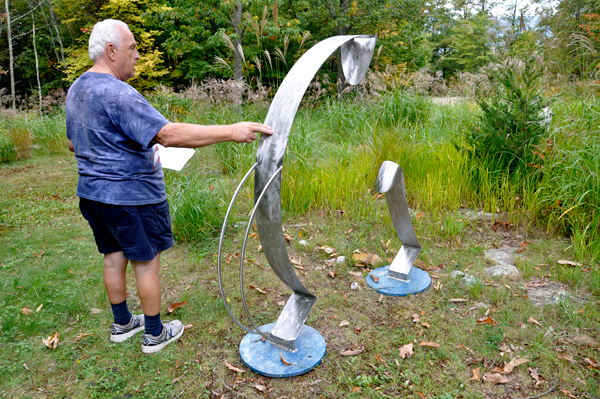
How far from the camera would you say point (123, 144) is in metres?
2.00

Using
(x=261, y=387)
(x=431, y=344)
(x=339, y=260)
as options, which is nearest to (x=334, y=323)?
(x=431, y=344)

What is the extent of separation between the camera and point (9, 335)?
251cm

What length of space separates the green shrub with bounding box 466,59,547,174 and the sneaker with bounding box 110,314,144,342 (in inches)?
150

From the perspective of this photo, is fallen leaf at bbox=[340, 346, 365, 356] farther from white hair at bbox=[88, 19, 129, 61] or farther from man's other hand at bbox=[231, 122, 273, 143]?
white hair at bbox=[88, 19, 129, 61]

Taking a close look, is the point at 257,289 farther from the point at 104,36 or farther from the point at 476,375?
the point at 104,36

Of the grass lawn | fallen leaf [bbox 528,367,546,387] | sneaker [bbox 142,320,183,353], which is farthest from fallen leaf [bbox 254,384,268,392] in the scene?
fallen leaf [bbox 528,367,546,387]

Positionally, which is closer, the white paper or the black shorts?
the black shorts

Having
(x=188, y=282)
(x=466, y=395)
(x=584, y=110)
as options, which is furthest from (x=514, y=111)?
(x=188, y=282)

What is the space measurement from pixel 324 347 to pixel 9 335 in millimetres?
2097

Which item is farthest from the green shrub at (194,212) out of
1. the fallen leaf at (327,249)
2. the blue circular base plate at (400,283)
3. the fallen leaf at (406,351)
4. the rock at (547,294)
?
the rock at (547,294)

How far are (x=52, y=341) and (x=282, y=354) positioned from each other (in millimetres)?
1498

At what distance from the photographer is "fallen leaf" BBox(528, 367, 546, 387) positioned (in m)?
2.10

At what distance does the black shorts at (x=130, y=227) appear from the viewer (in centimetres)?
207

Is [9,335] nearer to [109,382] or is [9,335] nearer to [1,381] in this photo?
[1,381]
